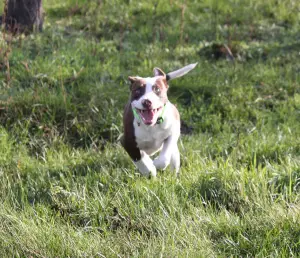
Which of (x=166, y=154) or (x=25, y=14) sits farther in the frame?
(x=25, y=14)

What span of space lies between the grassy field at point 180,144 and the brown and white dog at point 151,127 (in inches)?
6.1

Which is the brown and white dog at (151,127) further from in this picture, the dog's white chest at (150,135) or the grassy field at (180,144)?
the grassy field at (180,144)

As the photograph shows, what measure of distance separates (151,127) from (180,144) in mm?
997

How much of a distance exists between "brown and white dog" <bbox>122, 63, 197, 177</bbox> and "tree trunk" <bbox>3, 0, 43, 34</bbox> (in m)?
3.51

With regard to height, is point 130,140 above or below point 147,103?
below

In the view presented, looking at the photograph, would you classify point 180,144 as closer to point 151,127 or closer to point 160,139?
point 160,139

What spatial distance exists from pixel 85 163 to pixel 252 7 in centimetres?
506

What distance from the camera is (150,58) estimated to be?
6.86 meters

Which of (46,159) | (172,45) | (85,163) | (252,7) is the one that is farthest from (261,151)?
(252,7)

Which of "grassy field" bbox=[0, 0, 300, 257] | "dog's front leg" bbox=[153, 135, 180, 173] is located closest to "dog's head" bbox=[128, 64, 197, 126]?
"dog's front leg" bbox=[153, 135, 180, 173]

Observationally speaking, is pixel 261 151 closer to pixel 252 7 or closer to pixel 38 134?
pixel 38 134

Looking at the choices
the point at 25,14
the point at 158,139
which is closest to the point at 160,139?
the point at 158,139

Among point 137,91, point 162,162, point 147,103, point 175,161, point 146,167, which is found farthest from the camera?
point 175,161

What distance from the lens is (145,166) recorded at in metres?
4.20
